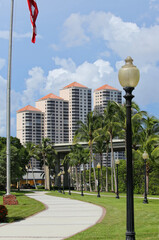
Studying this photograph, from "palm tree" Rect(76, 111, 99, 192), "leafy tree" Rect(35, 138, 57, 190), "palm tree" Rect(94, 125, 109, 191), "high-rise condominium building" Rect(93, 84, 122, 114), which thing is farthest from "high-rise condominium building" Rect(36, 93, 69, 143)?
"palm tree" Rect(76, 111, 99, 192)

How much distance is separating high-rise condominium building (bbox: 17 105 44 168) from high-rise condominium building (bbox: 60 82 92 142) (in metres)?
12.0

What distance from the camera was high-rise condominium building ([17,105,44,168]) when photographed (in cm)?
15038

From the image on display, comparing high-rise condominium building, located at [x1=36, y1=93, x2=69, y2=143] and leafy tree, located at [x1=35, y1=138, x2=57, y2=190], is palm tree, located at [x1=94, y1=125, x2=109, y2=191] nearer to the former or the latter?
leafy tree, located at [x1=35, y1=138, x2=57, y2=190]

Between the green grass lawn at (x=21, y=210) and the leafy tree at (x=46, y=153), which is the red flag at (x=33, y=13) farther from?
the leafy tree at (x=46, y=153)

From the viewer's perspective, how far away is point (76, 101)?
484 ft

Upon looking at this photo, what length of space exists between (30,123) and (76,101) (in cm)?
1973

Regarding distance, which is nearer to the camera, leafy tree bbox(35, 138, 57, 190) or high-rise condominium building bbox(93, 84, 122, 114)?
leafy tree bbox(35, 138, 57, 190)

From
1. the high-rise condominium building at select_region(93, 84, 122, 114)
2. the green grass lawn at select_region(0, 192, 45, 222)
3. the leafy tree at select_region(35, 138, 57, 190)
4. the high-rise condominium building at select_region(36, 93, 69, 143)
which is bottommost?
the green grass lawn at select_region(0, 192, 45, 222)

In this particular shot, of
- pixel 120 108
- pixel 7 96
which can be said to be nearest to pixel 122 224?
pixel 7 96

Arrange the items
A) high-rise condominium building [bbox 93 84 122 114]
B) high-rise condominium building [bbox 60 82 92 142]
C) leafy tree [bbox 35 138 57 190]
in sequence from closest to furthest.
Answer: leafy tree [bbox 35 138 57 190]
high-rise condominium building [bbox 60 82 92 142]
high-rise condominium building [bbox 93 84 122 114]

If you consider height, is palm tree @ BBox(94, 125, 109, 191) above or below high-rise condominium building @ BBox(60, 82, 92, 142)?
below

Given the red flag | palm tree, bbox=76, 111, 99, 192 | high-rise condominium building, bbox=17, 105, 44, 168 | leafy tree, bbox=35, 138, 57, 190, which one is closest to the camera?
the red flag

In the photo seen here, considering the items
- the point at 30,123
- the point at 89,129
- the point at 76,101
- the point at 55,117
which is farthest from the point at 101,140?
the point at 30,123

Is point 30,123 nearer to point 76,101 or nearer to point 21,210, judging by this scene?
point 76,101
